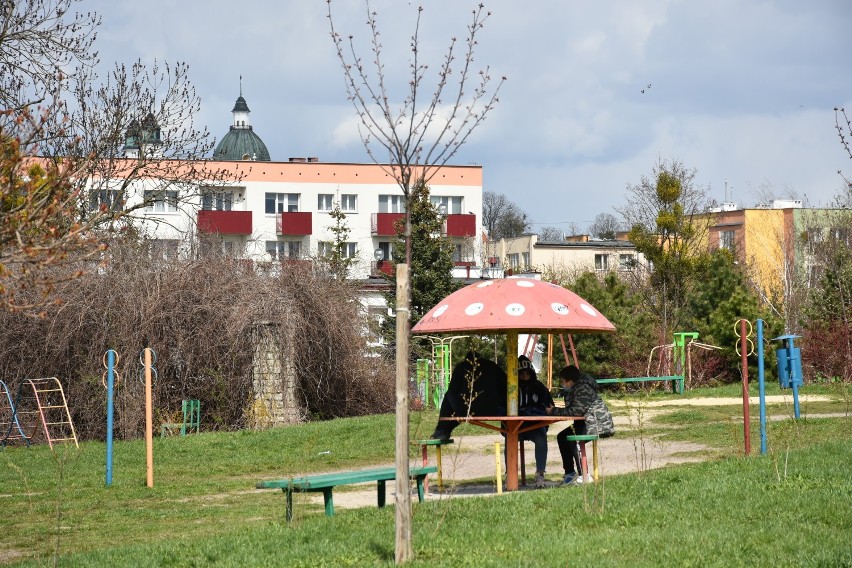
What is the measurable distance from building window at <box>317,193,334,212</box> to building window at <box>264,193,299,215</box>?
1.28 meters

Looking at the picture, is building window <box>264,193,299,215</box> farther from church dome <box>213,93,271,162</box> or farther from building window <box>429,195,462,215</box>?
church dome <box>213,93,271,162</box>

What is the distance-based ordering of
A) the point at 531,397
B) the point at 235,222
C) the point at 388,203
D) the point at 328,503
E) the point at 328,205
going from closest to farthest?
the point at 328,503
the point at 531,397
the point at 235,222
the point at 328,205
the point at 388,203

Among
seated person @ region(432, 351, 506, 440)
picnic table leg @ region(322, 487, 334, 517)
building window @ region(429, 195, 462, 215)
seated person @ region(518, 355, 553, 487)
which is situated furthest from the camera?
building window @ region(429, 195, 462, 215)

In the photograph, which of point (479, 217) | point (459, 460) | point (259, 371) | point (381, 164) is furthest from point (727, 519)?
point (479, 217)

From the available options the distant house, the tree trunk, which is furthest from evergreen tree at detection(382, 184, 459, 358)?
the tree trunk

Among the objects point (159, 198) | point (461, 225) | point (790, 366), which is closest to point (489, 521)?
point (790, 366)

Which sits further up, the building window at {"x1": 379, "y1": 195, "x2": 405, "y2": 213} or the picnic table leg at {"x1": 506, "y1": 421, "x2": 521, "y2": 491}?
the building window at {"x1": 379, "y1": 195, "x2": 405, "y2": 213}

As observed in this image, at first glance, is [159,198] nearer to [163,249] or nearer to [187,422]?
[163,249]

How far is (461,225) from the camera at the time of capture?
69.6 metres

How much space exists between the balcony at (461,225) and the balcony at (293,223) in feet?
26.1

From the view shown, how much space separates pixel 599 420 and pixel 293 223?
56796 millimetres

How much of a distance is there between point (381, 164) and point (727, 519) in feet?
12.8

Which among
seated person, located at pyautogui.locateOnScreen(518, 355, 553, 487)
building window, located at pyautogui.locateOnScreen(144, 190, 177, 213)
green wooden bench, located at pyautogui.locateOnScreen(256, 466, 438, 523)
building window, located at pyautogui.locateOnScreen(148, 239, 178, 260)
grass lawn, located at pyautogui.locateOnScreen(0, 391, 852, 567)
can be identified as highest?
building window, located at pyautogui.locateOnScreen(144, 190, 177, 213)

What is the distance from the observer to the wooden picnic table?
42.0 ft
